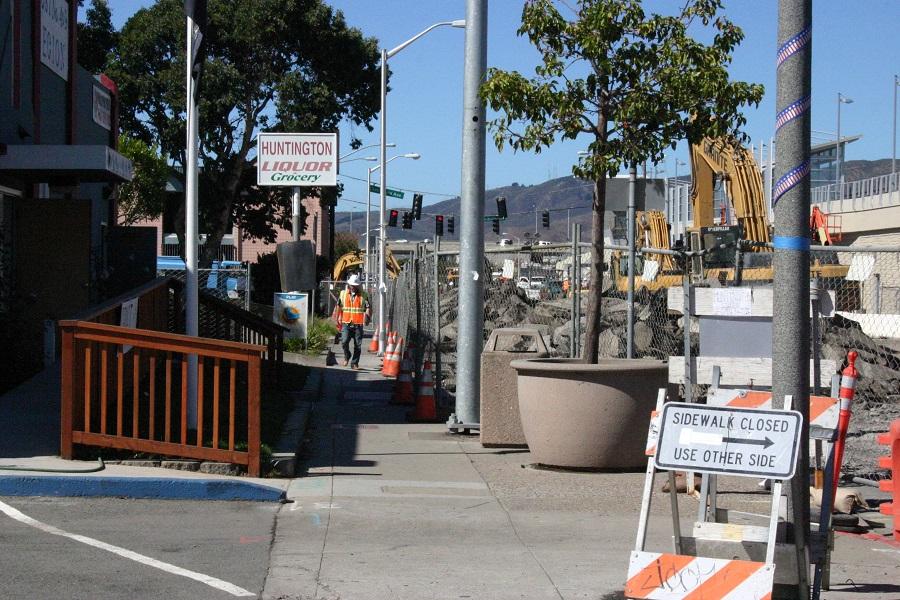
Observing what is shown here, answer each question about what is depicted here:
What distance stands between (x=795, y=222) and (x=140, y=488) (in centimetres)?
549

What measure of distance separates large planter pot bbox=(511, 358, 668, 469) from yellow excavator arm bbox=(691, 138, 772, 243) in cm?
1667

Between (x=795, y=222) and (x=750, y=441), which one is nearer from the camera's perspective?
(x=750, y=441)

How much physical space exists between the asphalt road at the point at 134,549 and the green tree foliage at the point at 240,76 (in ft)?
94.1

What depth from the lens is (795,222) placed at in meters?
6.00

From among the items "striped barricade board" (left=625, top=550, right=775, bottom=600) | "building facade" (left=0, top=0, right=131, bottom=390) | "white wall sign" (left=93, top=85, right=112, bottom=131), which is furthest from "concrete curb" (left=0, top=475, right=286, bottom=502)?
"white wall sign" (left=93, top=85, right=112, bottom=131)

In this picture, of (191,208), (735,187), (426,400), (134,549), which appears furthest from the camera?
(735,187)

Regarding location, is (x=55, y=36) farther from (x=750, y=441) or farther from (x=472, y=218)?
(x=750, y=441)

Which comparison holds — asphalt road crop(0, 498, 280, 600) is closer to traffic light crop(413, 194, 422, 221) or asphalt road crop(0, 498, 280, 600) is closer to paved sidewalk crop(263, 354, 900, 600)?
paved sidewalk crop(263, 354, 900, 600)

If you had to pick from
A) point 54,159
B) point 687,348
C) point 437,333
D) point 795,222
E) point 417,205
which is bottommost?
point 437,333

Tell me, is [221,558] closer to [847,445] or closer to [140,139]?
[847,445]

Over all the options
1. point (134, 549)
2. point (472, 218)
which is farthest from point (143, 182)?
point (134, 549)

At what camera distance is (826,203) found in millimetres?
53062

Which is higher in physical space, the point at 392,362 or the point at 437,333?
the point at 437,333

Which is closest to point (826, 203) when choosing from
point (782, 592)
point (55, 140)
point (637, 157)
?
point (55, 140)
